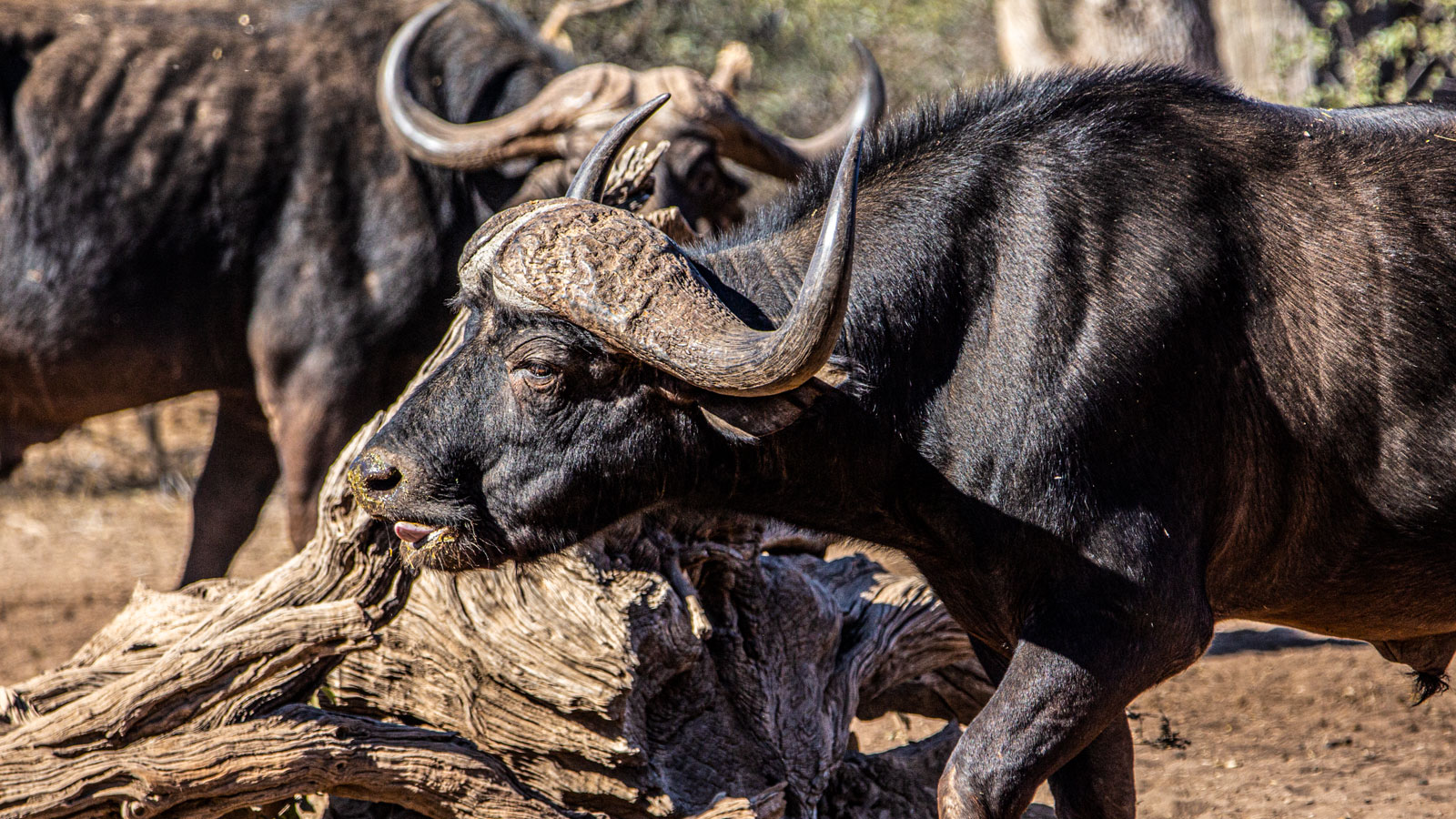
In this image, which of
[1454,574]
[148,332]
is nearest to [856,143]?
[1454,574]

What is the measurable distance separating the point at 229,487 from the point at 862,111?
3528 mm

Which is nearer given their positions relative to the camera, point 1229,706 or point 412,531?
point 412,531

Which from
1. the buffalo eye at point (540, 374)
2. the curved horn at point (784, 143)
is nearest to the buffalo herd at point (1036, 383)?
the buffalo eye at point (540, 374)

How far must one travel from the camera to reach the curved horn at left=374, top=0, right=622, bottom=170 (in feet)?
18.8

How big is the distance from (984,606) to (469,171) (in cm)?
371

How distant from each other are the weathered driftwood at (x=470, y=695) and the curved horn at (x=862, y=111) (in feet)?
6.39

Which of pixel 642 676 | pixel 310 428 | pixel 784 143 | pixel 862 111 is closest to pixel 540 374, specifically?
pixel 642 676

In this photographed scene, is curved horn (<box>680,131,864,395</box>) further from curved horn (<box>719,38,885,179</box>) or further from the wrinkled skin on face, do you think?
curved horn (<box>719,38,885,179</box>)

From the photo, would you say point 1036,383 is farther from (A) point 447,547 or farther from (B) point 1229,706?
(B) point 1229,706

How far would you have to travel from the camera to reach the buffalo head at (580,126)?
5.72 meters

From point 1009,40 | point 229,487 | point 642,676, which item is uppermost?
point 642,676

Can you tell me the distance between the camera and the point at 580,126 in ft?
19.0

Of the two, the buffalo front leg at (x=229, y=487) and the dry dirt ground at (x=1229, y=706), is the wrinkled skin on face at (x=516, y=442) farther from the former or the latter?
the buffalo front leg at (x=229, y=487)

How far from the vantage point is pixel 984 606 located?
3.13m
